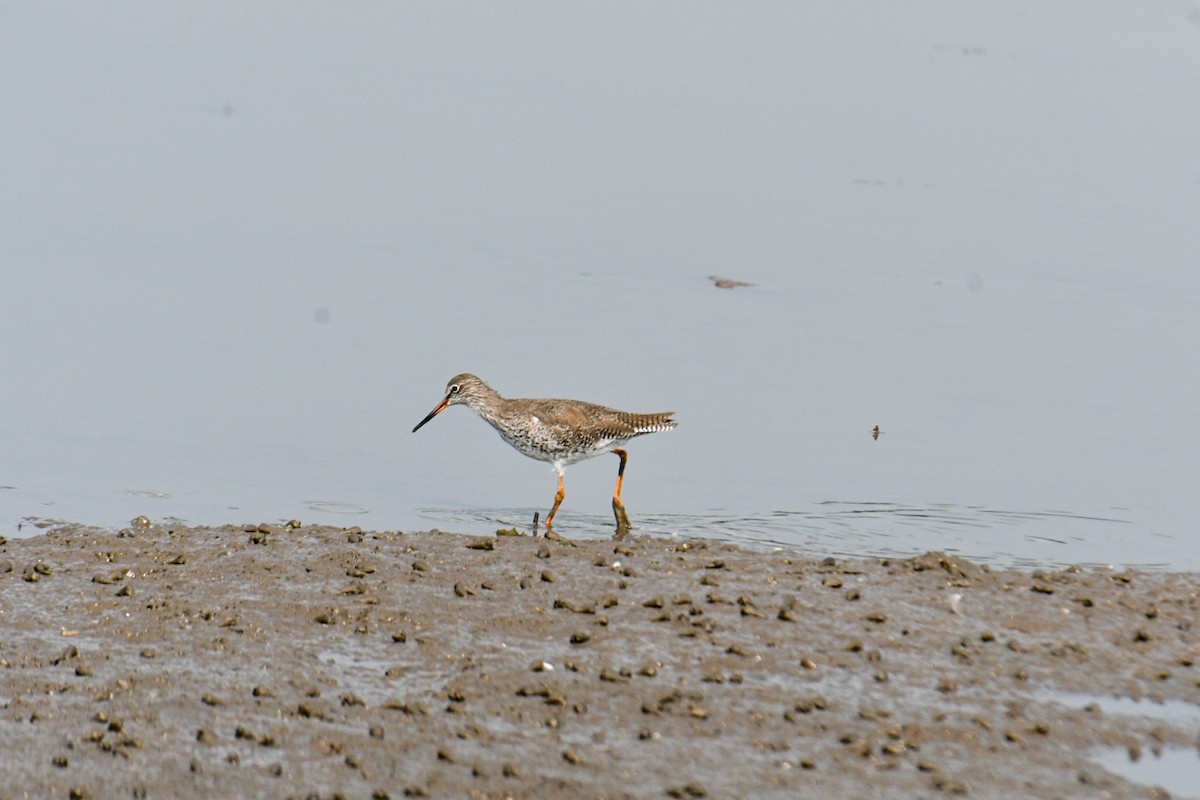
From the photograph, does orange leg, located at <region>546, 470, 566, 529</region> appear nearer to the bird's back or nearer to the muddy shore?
the bird's back

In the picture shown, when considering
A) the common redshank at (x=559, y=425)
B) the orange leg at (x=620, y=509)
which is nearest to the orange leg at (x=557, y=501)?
the common redshank at (x=559, y=425)

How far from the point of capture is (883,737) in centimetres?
788

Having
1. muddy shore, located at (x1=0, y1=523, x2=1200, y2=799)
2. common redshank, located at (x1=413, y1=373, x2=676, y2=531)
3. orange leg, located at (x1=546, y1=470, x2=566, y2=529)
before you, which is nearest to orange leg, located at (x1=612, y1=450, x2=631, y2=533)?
common redshank, located at (x1=413, y1=373, x2=676, y2=531)

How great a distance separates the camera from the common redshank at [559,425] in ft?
43.0

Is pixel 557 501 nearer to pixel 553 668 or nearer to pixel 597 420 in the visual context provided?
pixel 597 420

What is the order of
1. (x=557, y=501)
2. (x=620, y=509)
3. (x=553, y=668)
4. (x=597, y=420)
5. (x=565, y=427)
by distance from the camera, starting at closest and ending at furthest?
(x=553, y=668)
(x=620, y=509)
(x=557, y=501)
(x=565, y=427)
(x=597, y=420)

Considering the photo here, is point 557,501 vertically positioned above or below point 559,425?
below

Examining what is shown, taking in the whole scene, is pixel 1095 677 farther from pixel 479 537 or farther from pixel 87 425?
pixel 87 425

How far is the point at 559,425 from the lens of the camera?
42.9ft

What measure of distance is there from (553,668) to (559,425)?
4.67 m

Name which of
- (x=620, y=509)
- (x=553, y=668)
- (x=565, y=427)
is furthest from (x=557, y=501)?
(x=553, y=668)

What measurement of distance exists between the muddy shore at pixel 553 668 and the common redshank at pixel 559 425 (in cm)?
206

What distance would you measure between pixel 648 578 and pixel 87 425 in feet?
19.5

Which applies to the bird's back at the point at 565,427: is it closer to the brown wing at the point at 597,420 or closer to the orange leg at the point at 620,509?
the brown wing at the point at 597,420
